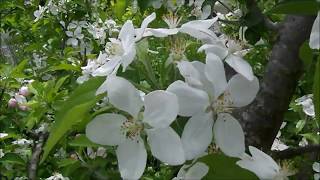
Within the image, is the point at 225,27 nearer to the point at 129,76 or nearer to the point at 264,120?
the point at 264,120

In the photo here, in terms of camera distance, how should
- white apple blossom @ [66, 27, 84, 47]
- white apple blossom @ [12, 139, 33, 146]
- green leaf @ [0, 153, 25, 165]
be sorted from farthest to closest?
white apple blossom @ [66, 27, 84, 47], white apple blossom @ [12, 139, 33, 146], green leaf @ [0, 153, 25, 165]

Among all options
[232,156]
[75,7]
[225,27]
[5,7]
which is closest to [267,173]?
[232,156]

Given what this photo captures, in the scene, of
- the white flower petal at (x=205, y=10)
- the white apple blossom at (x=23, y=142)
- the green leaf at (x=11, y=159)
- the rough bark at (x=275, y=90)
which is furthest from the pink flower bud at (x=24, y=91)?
the rough bark at (x=275, y=90)

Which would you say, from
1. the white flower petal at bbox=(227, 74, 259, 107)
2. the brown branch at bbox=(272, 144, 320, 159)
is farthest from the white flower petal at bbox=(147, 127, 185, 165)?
the brown branch at bbox=(272, 144, 320, 159)

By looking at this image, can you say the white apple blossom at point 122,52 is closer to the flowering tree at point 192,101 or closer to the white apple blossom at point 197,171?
the flowering tree at point 192,101

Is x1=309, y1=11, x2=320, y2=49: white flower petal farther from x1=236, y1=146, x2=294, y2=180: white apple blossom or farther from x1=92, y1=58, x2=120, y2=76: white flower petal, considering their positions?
x1=92, y1=58, x2=120, y2=76: white flower petal

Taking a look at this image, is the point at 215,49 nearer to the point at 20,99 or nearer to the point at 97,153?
the point at 97,153
